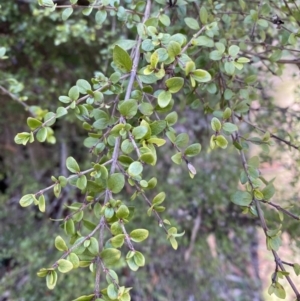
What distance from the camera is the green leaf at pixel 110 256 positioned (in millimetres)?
306

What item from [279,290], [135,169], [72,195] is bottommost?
[72,195]

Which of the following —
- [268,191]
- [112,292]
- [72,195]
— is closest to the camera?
[112,292]

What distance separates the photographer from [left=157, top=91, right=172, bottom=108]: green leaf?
0.35m

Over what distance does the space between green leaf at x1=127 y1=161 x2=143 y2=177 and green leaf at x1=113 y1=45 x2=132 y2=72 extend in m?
0.10

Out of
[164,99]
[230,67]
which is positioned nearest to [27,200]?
[164,99]

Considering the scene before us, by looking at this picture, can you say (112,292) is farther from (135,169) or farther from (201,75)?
(201,75)

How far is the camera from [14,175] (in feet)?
3.53

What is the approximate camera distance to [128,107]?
13.5 inches

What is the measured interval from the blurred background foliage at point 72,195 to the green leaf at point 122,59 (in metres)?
0.44

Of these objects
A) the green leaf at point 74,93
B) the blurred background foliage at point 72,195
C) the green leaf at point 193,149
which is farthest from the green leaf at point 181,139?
the blurred background foliage at point 72,195

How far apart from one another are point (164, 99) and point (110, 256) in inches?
6.1

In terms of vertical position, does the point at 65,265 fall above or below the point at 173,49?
below

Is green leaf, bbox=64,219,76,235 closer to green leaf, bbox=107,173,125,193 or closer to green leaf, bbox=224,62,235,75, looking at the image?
green leaf, bbox=107,173,125,193

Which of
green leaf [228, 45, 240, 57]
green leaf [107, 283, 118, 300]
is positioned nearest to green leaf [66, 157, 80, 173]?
green leaf [107, 283, 118, 300]
